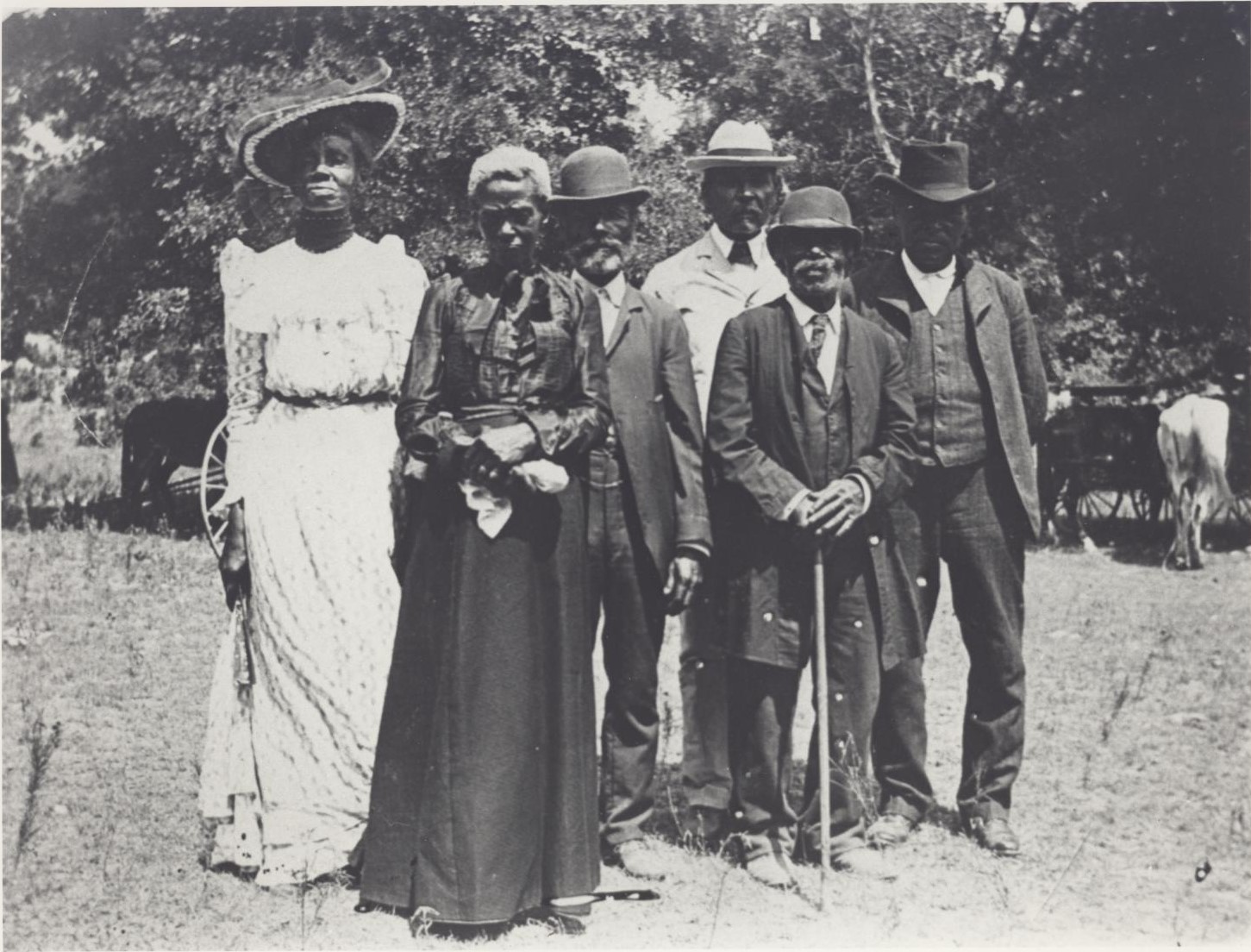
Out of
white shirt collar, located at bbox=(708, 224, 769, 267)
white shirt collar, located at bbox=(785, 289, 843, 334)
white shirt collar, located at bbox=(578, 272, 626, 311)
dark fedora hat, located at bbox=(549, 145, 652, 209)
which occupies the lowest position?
white shirt collar, located at bbox=(785, 289, 843, 334)

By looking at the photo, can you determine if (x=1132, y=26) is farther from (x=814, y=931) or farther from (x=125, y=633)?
(x=125, y=633)

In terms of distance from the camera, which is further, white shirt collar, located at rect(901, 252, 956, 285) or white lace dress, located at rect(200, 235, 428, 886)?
white shirt collar, located at rect(901, 252, 956, 285)

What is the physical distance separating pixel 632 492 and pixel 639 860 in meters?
1.28

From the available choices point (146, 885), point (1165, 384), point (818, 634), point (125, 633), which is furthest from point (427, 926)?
point (1165, 384)

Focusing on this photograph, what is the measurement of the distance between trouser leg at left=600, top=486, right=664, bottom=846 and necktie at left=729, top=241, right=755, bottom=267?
1256 millimetres

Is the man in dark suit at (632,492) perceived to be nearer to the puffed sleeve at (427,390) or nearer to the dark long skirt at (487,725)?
the dark long skirt at (487,725)

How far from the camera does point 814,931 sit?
413cm

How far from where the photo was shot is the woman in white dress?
173 inches

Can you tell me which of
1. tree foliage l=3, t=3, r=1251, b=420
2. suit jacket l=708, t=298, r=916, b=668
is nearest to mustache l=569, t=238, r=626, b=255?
suit jacket l=708, t=298, r=916, b=668

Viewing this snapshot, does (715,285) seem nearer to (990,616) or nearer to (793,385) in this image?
(793,385)

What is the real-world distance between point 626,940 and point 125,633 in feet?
11.7

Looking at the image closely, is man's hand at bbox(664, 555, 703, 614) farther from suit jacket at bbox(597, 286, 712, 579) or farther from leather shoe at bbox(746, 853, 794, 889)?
leather shoe at bbox(746, 853, 794, 889)

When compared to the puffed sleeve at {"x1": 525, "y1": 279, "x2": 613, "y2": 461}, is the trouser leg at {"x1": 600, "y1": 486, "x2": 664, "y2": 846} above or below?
below

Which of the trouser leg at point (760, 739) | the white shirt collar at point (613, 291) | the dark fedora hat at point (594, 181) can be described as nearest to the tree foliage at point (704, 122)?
the dark fedora hat at point (594, 181)
